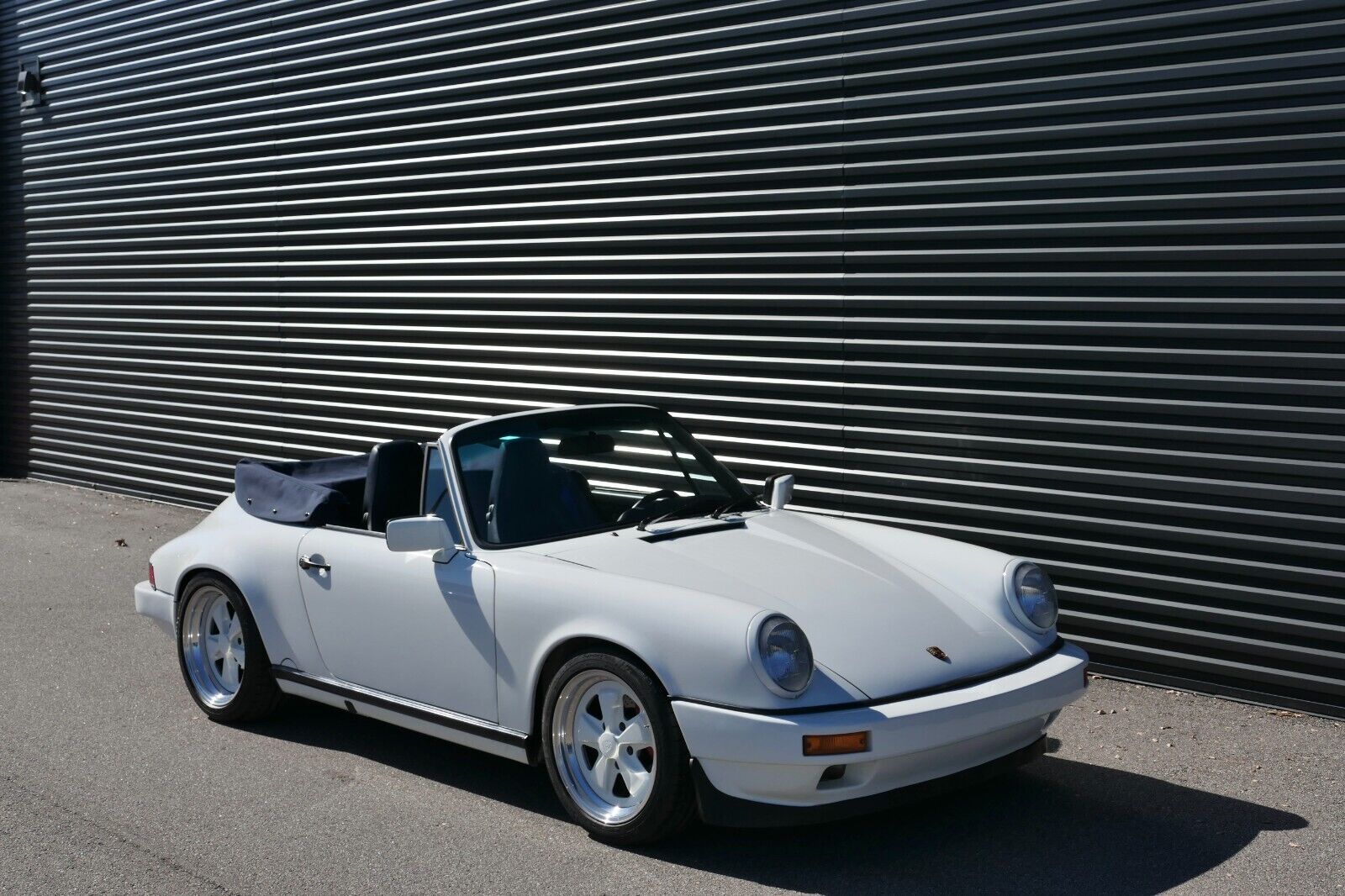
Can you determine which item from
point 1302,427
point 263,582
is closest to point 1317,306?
point 1302,427

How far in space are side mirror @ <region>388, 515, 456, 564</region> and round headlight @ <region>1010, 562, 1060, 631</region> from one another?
6.65 ft

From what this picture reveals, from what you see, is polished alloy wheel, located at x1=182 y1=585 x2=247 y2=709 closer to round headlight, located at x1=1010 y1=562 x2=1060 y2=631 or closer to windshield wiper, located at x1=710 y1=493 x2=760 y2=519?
windshield wiper, located at x1=710 y1=493 x2=760 y2=519

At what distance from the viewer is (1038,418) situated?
Answer: 623 cm

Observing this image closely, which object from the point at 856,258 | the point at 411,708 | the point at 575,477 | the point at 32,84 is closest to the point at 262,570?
the point at 411,708

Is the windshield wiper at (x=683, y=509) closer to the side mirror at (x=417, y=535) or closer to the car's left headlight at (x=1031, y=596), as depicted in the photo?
the side mirror at (x=417, y=535)

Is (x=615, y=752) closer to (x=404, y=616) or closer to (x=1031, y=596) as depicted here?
(x=404, y=616)

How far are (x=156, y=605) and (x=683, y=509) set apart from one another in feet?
8.49

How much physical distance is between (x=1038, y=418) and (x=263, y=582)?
3.61m

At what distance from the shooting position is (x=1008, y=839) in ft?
13.5

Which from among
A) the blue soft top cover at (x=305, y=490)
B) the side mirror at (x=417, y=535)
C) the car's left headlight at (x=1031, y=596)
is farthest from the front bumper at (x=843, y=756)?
the blue soft top cover at (x=305, y=490)

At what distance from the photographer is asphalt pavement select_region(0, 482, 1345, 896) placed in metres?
3.88

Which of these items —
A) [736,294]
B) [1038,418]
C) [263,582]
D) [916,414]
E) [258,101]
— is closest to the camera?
[263,582]

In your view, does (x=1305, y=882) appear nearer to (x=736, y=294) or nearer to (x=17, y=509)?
(x=736, y=294)

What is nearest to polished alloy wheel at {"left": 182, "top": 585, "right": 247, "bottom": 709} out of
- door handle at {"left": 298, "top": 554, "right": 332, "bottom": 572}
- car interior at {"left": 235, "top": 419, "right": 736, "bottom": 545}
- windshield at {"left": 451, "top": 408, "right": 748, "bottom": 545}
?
car interior at {"left": 235, "top": 419, "right": 736, "bottom": 545}
